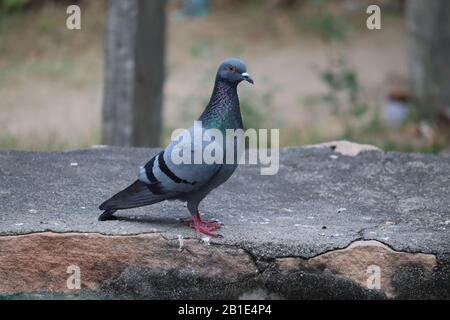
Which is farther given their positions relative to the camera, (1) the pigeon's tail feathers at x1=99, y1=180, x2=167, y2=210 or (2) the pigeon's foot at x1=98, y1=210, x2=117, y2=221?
(2) the pigeon's foot at x1=98, y1=210, x2=117, y2=221

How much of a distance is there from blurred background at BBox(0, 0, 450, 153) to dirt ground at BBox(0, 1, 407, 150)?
22 millimetres

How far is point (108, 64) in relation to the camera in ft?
22.3

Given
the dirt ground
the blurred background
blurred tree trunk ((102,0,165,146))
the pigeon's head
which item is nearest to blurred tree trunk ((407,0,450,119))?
the blurred background

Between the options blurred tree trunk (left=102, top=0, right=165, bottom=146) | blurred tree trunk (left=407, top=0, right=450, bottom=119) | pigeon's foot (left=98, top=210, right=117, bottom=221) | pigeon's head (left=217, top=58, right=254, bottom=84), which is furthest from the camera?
blurred tree trunk (left=407, top=0, right=450, bottom=119)

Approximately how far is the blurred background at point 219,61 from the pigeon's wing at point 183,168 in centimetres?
258

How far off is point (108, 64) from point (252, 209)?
7.82 feet

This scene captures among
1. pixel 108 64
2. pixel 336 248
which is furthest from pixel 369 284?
pixel 108 64

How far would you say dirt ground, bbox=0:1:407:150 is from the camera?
30.4 feet

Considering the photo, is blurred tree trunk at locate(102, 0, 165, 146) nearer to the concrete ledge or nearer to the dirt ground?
the dirt ground

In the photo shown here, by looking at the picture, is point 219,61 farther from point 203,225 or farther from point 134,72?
point 203,225

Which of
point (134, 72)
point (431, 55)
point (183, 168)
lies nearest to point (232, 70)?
point (183, 168)

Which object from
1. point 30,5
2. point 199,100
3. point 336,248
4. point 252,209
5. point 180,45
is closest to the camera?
point 336,248

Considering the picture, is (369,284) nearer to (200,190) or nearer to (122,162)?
(200,190)

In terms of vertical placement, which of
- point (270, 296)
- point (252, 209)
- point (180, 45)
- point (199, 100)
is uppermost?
point (180, 45)
